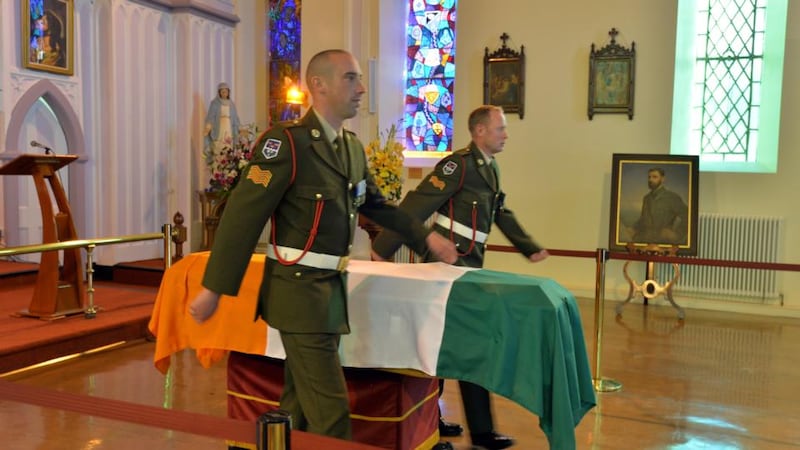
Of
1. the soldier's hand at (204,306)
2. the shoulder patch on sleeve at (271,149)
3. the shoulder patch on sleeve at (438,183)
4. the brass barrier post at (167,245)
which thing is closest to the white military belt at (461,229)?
the shoulder patch on sleeve at (438,183)

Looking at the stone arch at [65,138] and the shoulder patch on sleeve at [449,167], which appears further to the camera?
the stone arch at [65,138]

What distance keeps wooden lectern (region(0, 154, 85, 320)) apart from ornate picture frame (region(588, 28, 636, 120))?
5506 mm

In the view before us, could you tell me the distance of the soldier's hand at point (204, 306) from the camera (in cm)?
239

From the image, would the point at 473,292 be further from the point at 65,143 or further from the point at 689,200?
the point at 65,143

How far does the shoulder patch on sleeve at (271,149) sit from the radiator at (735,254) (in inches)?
254

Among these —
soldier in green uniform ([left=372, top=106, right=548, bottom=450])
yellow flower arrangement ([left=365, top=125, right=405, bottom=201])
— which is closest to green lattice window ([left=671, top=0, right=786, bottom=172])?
yellow flower arrangement ([left=365, top=125, right=405, bottom=201])

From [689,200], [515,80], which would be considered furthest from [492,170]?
[515,80]

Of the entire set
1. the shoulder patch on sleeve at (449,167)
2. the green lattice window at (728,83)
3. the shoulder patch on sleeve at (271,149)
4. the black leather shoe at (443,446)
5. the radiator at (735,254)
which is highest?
the green lattice window at (728,83)

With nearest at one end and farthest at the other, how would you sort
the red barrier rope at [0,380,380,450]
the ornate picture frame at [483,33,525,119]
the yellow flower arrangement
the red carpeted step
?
the red barrier rope at [0,380,380,450], the yellow flower arrangement, the red carpeted step, the ornate picture frame at [483,33,525,119]

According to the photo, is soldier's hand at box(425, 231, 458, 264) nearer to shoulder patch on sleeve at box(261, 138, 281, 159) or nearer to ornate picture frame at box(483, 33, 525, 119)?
shoulder patch on sleeve at box(261, 138, 281, 159)

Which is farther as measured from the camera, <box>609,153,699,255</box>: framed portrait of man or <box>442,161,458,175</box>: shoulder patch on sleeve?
<box>609,153,699,255</box>: framed portrait of man

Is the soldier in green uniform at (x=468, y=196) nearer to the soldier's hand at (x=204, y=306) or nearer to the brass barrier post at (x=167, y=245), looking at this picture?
the soldier's hand at (x=204, y=306)

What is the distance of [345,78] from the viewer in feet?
→ 8.24

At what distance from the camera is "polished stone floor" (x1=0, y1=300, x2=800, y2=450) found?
376 cm
